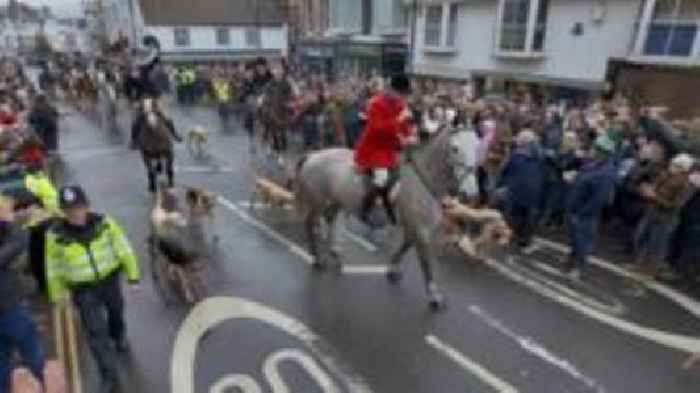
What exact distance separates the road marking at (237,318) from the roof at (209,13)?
44975 millimetres

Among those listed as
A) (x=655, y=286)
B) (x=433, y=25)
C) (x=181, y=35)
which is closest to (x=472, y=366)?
(x=655, y=286)

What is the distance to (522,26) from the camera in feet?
73.7

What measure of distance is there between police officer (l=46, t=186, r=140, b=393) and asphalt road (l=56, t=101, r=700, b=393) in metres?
0.71

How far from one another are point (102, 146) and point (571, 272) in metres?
14.6

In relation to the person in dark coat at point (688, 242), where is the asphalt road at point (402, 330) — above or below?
below

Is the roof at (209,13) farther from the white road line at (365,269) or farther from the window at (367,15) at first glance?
the white road line at (365,269)

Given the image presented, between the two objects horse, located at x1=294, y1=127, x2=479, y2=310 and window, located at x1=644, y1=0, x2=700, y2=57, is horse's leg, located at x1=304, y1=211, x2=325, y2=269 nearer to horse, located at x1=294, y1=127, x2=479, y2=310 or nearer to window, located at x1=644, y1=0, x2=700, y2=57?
horse, located at x1=294, y1=127, x2=479, y2=310

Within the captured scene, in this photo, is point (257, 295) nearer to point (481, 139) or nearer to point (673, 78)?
point (481, 139)

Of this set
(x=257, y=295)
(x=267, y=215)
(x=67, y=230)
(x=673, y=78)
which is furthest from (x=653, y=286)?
(x=673, y=78)

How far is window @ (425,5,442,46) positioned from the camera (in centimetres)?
2736

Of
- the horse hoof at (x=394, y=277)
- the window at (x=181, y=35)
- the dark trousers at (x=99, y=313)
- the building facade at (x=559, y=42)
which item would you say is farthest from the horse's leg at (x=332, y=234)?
the window at (x=181, y=35)

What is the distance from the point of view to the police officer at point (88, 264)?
5719 millimetres

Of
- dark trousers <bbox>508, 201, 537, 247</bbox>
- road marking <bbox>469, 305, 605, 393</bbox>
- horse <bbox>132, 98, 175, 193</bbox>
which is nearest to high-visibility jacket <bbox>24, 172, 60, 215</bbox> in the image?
horse <bbox>132, 98, 175, 193</bbox>

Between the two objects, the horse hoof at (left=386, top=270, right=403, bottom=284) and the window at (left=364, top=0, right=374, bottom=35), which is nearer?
the horse hoof at (left=386, top=270, right=403, bottom=284)
